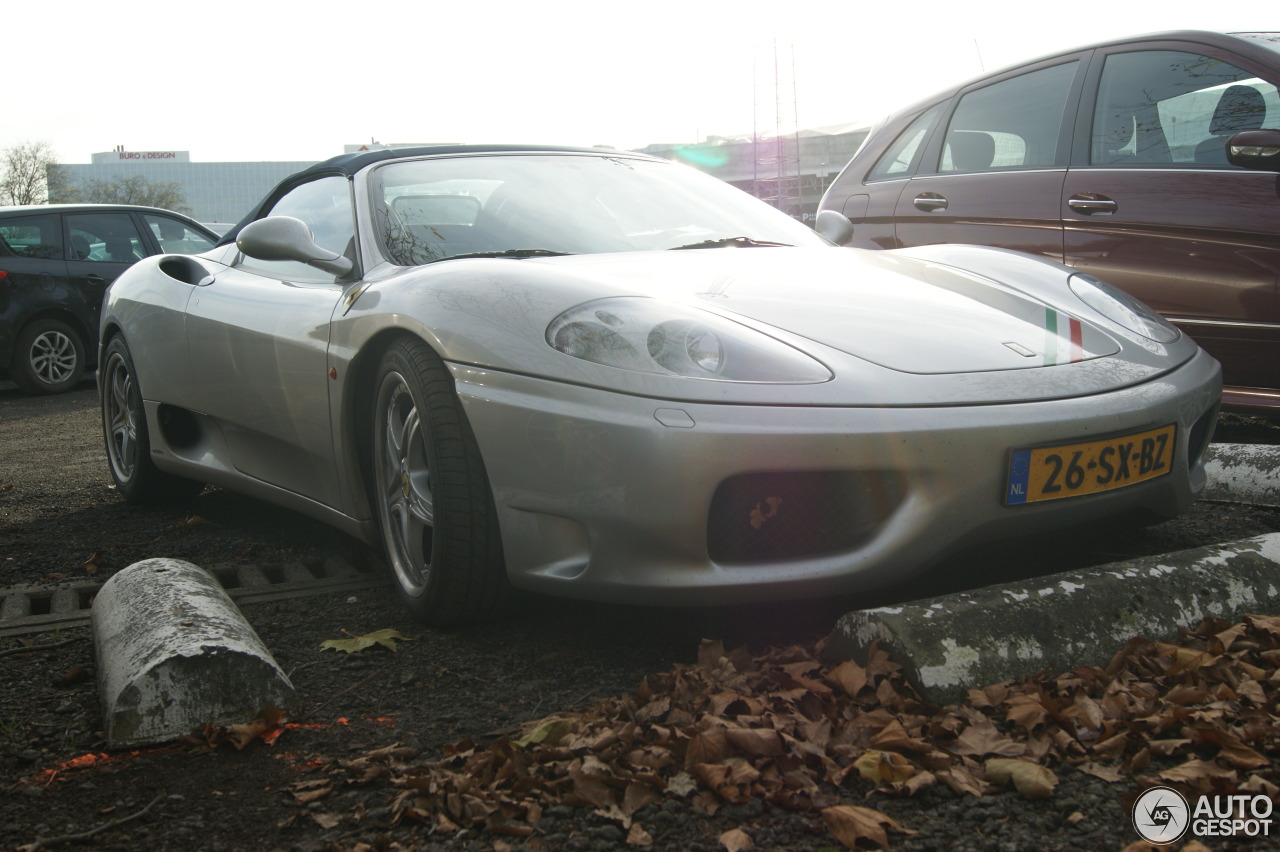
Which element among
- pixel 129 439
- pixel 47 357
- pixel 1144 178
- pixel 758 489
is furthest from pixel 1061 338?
pixel 47 357

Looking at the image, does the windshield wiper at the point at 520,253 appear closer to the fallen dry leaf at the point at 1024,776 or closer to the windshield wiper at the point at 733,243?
the windshield wiper at the point at 733,243

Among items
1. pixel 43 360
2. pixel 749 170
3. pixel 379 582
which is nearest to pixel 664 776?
pixel 379 582

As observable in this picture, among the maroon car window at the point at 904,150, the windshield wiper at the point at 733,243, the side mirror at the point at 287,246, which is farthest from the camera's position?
the maroon car window at the point at 904,150

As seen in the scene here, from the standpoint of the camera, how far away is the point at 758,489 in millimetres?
2330

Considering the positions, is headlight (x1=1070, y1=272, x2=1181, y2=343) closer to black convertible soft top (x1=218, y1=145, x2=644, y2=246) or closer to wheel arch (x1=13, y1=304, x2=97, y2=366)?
black convertible soft top (x1=218, y1=145, x2=644, y2=246)

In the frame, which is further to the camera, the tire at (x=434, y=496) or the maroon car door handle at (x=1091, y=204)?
the maroon car door handle at (x=1091, y=204)

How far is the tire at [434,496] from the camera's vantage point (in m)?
2.58

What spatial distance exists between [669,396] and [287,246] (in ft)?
4.68

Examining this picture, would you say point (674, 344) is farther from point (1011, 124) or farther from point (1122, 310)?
point (1011, 124)

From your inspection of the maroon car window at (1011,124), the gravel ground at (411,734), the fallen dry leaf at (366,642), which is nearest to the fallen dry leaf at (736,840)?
the gravel ground at (411,734)

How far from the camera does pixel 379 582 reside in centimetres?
331

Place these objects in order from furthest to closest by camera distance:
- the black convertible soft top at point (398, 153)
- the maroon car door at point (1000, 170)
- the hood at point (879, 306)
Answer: the maroon car door at point (1000, 170) < the black convertible soft top at point (398, 153) < the hood at point (879, 306)

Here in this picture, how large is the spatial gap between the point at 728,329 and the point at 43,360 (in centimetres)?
881

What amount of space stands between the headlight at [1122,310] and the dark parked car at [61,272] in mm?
8284
